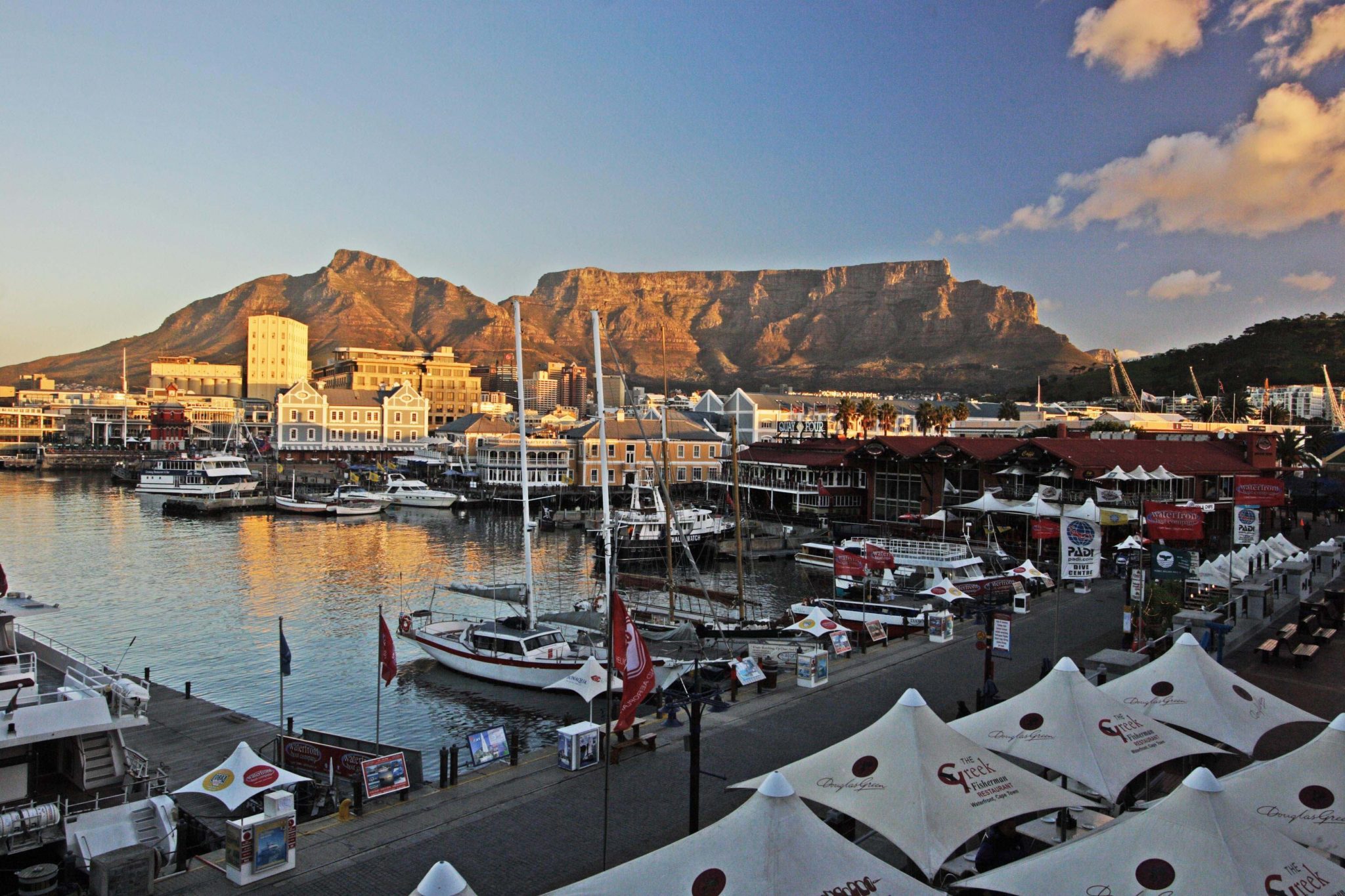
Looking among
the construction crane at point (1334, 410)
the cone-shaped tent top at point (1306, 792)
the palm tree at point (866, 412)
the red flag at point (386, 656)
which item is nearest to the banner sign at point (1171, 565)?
the cone-shaped tent top at point (1306, 792)

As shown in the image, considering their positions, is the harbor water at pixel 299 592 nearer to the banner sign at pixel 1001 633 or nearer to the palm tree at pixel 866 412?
the banner sign at pixel 1001 633

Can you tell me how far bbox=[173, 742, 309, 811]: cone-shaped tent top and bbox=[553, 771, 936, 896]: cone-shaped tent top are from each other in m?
7.92

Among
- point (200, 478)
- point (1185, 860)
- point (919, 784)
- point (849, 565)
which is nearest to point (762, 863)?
point (919, 784)

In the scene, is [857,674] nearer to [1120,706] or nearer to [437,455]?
[1120,706]

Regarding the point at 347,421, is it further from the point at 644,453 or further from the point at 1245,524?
the point at 1245,524

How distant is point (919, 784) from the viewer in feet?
31.1

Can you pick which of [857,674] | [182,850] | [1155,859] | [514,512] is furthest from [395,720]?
[514,512]

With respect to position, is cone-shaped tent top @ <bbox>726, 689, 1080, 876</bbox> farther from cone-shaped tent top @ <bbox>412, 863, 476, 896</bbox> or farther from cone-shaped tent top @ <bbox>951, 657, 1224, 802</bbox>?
cone-shaped tent top @ <bbox>412, 863, 476, 896</bbox>

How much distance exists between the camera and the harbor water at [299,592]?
23.8m

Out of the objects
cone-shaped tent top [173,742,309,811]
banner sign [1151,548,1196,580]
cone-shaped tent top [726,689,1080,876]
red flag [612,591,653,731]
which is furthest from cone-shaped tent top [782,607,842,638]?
cone-shaped tent top [173,742,309,811]

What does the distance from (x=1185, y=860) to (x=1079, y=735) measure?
3937 millimetres

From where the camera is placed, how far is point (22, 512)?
Answer: 67.0m

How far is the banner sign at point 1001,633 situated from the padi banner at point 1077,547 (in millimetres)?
5178

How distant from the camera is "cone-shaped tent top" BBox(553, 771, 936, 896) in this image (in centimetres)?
735
